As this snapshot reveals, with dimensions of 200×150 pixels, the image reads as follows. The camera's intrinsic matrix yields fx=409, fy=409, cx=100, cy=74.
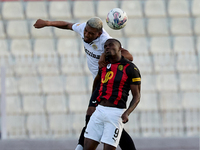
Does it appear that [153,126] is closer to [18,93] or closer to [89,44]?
[18,93]

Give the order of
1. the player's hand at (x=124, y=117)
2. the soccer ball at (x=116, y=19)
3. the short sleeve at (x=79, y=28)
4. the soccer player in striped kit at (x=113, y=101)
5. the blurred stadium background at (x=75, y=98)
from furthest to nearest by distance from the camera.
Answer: the blurred stadium background at (x=75, y=98), the short sleeve at (x=79, y=28), the soccer ball at (x=116, y=19), the soccer player in striped kit at (x=113, y=101), the player's hand at (x=124, y=117)

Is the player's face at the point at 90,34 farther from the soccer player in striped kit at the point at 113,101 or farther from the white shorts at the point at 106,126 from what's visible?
the white shorts at the point at 106,126

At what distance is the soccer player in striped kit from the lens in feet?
13.7

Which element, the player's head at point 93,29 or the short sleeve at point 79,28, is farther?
the short sleeve at point 79,28

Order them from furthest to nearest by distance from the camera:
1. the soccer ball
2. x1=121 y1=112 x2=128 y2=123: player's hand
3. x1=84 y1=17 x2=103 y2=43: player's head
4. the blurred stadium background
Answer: the blurred stadium background
the soccer ball
x1=84 y1=17 x2=103 y2=43: player's head
x1=121 y1=112 x2=128 y2=123: player's hand

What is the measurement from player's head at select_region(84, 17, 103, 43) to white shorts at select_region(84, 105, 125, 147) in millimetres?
818

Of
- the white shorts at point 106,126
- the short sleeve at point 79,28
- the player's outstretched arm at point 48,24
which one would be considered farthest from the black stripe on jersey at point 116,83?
the player's outstretched arm at point 48,24

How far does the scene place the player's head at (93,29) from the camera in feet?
14.7

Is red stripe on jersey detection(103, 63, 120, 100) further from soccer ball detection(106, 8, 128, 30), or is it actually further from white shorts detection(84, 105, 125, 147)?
soccer ball detection(106, 8, 128, 30)

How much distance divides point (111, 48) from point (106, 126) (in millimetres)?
807

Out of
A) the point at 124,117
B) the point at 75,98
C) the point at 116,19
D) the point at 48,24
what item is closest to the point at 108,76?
the point at 124,117

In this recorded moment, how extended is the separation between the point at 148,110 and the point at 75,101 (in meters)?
1.66

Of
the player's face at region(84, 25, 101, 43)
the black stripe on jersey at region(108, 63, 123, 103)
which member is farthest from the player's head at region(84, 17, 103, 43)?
the black stripe on jersey at region(108, 63, 123, 103)

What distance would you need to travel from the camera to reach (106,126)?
4191 millimetres
